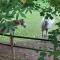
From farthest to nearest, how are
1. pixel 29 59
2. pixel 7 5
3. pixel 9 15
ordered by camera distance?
pixel 29 59
pixel 9 15
pixel 7 5

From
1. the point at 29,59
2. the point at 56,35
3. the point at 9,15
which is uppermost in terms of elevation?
the point at 9,15

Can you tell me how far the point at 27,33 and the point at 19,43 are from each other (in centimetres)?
92

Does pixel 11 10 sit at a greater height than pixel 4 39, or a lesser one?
greater

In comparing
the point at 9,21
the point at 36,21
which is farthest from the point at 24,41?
the point at 9,21

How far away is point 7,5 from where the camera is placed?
2.02 meters

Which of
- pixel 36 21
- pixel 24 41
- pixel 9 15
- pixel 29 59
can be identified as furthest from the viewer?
pixel 36 21

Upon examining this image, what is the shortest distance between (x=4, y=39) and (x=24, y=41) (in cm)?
46

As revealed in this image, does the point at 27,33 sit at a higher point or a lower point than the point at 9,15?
lower

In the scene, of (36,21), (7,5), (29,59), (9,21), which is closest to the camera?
(7,5)

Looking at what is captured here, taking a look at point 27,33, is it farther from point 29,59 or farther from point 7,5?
point 7,5

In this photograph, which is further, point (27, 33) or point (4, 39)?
point (27, 33)

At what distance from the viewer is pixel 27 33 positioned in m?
5.88

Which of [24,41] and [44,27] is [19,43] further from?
[44,27]

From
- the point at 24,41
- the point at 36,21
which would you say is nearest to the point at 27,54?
the point at 24,41
